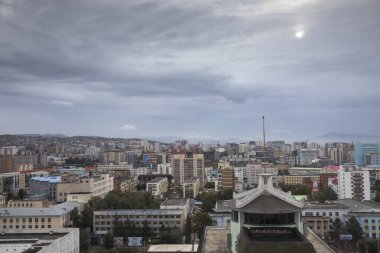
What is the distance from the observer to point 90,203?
19547 millimetres

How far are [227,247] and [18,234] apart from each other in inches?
281

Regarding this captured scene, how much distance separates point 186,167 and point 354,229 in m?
20.1

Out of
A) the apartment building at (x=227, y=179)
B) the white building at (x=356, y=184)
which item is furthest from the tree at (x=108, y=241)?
the white building at (x=356, y=184)

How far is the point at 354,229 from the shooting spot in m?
16.0

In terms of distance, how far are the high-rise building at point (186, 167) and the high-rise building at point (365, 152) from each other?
20177mm

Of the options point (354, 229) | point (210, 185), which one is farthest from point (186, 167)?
point (354, 229)

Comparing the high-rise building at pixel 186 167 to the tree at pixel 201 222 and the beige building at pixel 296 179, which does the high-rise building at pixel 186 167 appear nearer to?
the beige building at pixel 296 179

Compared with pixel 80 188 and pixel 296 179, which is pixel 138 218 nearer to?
pixel 80 188

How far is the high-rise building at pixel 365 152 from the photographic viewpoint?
1759 inches

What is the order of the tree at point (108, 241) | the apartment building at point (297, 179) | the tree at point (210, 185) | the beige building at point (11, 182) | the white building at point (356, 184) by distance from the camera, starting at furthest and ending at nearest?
the tree at point (210, 185) → the apartment building at point (297, 179) → the beige building at point (11, 182) → the white building at point (356, 184) → the tree at point (108, 241)

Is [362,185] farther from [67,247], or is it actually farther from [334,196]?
[67,247]

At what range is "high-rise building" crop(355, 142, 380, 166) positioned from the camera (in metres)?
44.7

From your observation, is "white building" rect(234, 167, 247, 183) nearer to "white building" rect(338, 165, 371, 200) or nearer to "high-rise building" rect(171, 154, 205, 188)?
"high-rise building" rect(171, 154, 205, 188)

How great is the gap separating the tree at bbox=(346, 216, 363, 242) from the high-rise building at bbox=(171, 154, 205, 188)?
18.7 metres
